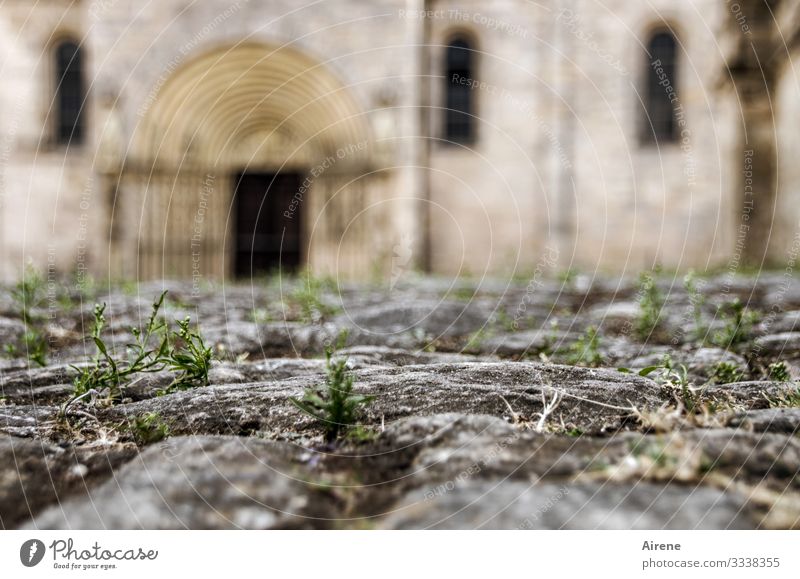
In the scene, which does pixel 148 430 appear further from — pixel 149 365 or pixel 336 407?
pixel 336 407

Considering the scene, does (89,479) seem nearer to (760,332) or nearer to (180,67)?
(760,332)

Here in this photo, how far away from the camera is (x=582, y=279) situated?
21.5ft

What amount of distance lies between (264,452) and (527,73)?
37.0ft

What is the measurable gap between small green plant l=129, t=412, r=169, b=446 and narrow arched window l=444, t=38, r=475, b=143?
420 inches

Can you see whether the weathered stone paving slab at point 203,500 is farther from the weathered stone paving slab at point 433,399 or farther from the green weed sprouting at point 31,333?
the green weed sprouting at point 31,333

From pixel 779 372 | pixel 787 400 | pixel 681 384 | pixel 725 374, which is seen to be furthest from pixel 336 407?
pixel 779 372

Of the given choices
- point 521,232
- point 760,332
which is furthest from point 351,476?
point 521,232

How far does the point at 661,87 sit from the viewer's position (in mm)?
11820

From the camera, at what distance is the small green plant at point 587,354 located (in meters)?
2.61

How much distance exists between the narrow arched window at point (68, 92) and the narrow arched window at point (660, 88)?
10.4 metres

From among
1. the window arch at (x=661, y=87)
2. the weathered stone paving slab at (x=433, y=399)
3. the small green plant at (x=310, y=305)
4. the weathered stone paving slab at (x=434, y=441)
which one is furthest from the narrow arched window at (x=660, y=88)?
the weathered stone paving slab at (x=433, y=399)

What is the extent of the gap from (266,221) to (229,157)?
133 centimetres

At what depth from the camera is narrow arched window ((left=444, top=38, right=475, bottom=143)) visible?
11844 mm

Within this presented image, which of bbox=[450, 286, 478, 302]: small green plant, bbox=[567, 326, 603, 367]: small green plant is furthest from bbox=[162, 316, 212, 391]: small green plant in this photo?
bbox=[450, 286, 478, 302]: small green plant
